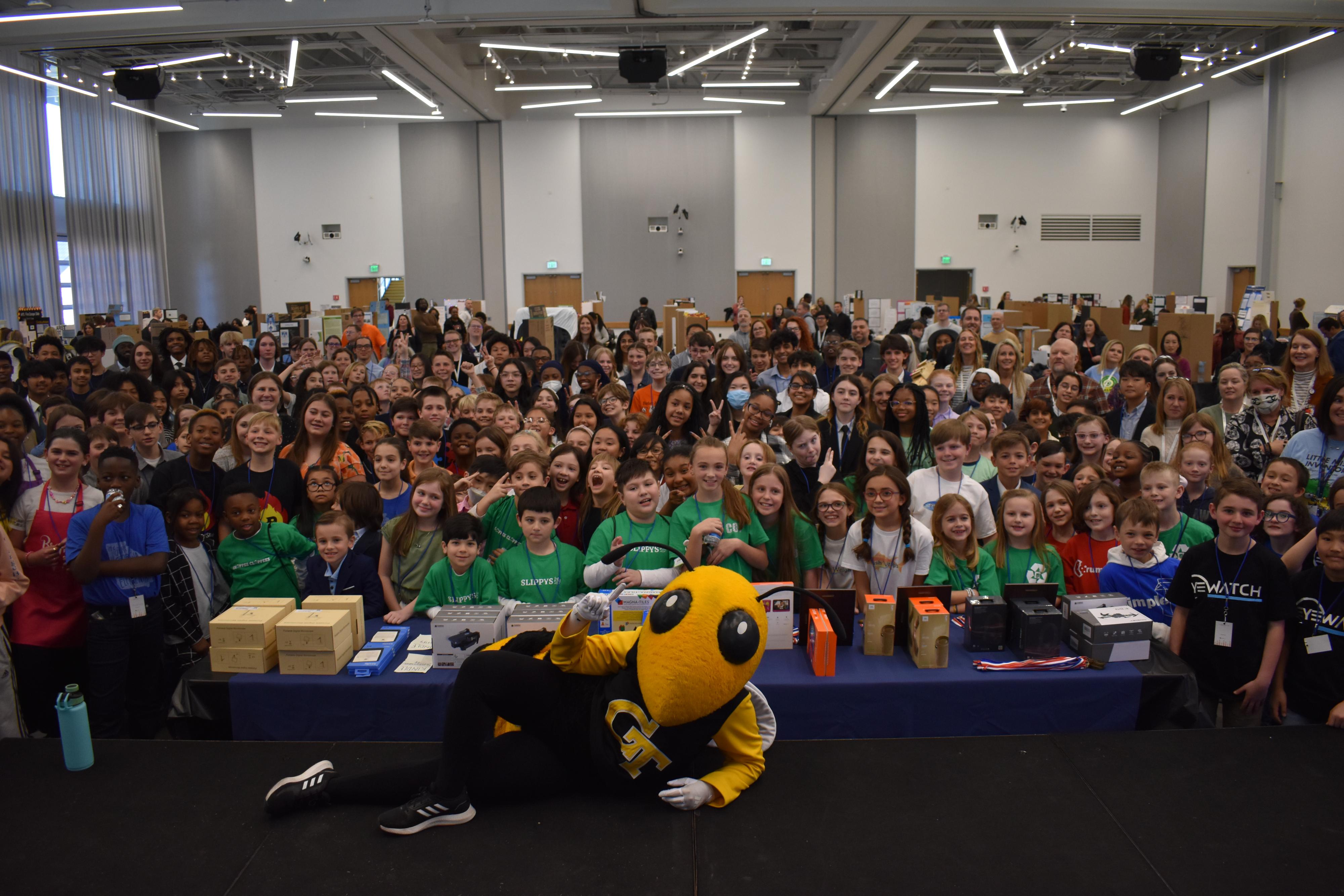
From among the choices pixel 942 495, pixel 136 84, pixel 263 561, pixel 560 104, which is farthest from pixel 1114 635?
pixel 560 104

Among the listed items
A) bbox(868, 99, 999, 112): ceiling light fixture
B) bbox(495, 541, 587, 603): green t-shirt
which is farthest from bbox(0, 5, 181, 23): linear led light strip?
bbox(868, 99, 999, 112): ceiling light fixture

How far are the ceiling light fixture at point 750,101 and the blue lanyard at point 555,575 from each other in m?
14.1

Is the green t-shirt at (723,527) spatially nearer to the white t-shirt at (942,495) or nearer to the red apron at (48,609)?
the white t-shirt at (942,495)

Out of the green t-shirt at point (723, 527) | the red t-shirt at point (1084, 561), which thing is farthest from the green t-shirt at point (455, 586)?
the red t-shirt at point (1084, 561)

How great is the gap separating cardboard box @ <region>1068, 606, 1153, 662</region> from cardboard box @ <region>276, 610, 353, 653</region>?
2881 mm

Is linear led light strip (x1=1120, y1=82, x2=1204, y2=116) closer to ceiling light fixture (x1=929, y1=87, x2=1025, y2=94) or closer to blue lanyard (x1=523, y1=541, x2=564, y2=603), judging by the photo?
ceiling light fixture (x1=929, y1=87, x2=1025, y2=94)

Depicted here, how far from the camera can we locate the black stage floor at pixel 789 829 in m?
2.25

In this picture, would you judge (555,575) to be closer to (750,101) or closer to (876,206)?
(750,101)

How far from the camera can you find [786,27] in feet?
42.9

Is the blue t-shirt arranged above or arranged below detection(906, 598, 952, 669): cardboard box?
above

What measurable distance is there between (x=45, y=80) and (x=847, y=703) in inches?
605

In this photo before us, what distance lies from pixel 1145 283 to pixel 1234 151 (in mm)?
3372

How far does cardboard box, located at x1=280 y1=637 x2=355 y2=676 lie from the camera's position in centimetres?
321

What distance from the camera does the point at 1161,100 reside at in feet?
53.4
